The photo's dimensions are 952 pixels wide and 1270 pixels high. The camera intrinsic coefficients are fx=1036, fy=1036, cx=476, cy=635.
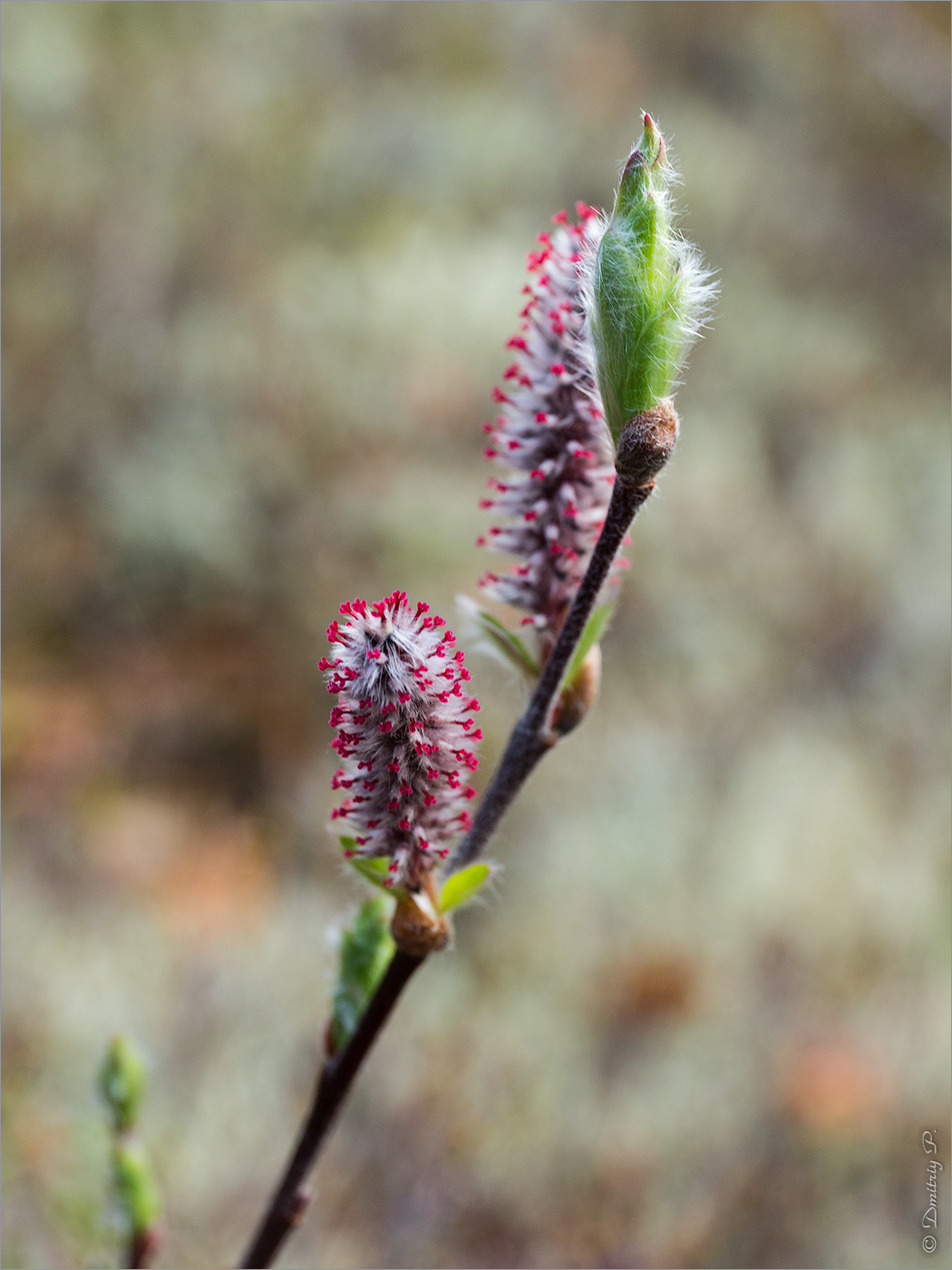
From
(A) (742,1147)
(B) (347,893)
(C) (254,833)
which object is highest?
(C) (254,833)

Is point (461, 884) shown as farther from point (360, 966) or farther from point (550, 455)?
point (550, 455)

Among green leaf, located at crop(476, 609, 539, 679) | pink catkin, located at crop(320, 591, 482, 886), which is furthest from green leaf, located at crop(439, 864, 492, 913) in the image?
green leaf, located at crop(476, 609, 539, 679)

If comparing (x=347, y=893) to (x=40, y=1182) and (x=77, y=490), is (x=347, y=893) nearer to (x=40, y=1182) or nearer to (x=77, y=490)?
(x=40, y=1182)

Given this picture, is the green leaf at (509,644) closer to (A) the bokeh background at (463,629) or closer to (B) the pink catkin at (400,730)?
(B) the pink catkin at (400,730)

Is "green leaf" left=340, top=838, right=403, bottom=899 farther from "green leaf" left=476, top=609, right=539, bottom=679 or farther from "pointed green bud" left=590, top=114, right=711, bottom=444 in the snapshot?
"pointed green bud" left=590, top=114, right=711, bottom=444

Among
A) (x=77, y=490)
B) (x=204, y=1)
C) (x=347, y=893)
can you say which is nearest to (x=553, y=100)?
(x=204, y=1)

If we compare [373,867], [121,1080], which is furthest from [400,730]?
[121,1080]
